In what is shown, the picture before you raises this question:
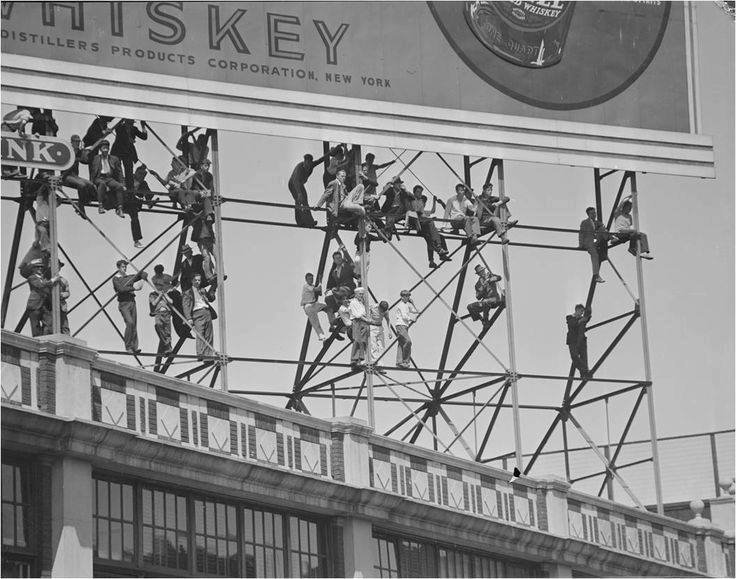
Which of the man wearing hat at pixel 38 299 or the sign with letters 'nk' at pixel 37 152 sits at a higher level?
the sign with letters 'nk' at pixel 37 152

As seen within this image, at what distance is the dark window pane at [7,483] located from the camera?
2786 cm

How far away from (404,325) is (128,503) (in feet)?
45.5

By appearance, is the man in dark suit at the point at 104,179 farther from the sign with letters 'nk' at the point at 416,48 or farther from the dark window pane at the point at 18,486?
the dark window pane at the point at 18,486

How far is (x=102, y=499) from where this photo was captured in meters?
29.4

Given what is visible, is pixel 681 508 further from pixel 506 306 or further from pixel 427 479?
pixel 427 479

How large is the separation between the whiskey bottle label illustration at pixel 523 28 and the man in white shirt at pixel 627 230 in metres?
3.70

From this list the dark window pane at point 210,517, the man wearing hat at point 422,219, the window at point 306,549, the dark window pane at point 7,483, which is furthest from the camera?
the man wearing hat at point 422,219

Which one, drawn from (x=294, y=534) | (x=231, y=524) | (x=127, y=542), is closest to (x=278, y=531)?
(x=294, y=534)

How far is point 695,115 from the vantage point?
4691 cm

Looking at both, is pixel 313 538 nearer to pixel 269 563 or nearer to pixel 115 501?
pixel 269 563

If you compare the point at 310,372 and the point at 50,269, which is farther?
the point at 310,372

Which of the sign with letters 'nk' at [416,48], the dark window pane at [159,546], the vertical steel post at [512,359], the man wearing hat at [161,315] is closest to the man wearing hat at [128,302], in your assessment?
the man wearing hat at [161,315]

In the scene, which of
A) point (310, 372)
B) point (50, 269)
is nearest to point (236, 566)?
point (50, 269)

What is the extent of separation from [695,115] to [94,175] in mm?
14784
